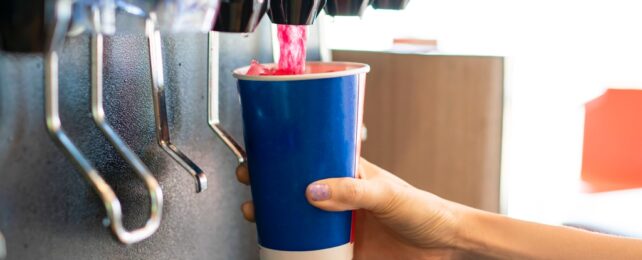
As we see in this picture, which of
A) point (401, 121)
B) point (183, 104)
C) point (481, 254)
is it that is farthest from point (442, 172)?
point (183, 104)

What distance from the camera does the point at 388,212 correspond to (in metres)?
0.78

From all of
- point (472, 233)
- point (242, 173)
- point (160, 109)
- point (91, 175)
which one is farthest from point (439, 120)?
point (91, 175)

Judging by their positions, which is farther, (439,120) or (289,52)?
(439,120)

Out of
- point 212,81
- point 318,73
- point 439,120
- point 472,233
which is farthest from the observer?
point 439,120

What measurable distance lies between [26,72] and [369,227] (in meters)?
0.49

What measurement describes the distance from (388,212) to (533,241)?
0.64ft

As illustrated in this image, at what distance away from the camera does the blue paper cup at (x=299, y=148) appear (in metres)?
0.64

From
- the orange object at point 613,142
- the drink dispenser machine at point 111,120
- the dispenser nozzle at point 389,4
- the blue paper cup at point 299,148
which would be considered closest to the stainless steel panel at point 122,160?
the drink dispenser machine at point 111,120

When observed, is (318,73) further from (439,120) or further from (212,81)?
(439,120)

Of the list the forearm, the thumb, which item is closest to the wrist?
the forearm

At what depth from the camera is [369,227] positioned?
0.92 meters

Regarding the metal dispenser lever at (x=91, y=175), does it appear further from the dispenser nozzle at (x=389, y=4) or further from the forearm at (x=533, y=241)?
the forearm at (x=533, y=241)

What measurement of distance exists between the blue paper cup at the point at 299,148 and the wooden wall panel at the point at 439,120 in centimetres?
42

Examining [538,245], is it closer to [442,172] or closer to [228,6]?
[442,172]
